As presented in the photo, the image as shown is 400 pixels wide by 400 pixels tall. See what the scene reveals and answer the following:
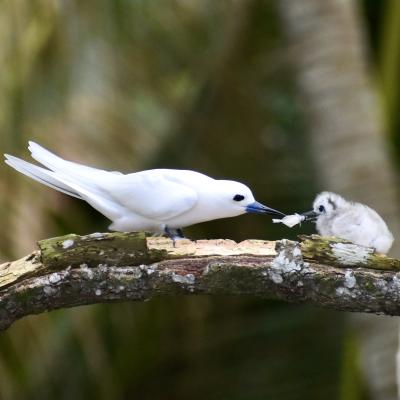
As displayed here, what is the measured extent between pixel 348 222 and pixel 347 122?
2.91m

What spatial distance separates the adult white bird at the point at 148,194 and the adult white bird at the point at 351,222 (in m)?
0.31

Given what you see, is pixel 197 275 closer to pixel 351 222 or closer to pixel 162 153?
pixel 351 222

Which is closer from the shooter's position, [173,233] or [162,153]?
[173,233]

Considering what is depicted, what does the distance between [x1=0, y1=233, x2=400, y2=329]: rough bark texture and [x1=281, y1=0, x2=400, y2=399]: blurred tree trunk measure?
10.4ft

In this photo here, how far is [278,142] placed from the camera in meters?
8.85

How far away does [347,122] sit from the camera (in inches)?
258

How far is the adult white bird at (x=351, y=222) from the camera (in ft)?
11.9

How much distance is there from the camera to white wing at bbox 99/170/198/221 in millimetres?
3523

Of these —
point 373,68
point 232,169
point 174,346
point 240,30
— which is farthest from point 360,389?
point 240,30

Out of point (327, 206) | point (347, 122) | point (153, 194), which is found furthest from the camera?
point (347, 122)

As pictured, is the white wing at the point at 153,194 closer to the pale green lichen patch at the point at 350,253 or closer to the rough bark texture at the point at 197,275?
the rough bark texture at the point at 197,275

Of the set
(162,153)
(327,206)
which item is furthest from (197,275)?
(162,153)

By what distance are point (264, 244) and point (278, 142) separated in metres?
5.56

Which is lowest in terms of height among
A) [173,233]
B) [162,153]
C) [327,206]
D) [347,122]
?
[173,233]
